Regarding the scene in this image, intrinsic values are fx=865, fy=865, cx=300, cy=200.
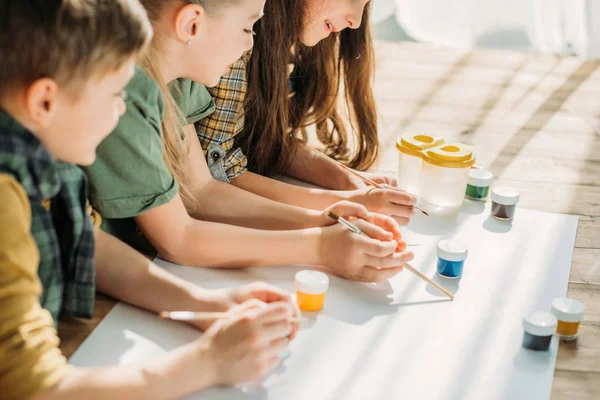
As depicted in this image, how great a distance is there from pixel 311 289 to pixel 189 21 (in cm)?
46

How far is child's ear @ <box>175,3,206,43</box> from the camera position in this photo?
4.34ft

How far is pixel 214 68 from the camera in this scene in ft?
4.63

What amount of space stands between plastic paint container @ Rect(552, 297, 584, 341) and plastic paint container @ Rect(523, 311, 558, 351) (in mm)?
39

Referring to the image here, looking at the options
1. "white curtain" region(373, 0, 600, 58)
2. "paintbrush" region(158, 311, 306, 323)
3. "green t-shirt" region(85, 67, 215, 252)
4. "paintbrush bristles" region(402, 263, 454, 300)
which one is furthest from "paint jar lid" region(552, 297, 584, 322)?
"white curtain" region(373, 0, 600, 58)

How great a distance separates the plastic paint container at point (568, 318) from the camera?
4.43ft

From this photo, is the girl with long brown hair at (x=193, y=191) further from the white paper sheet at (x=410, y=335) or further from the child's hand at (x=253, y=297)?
the child's hand at (x=253, y=297)

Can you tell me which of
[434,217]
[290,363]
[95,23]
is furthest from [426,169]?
[95,23]

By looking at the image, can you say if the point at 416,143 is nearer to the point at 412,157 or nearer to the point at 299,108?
the point at 412,157

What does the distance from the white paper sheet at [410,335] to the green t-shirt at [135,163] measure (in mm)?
→ 168

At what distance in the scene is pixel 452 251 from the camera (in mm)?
1487

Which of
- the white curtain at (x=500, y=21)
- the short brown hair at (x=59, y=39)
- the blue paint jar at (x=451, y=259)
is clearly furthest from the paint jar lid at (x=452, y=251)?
the white curtain at (x=500, y=21)

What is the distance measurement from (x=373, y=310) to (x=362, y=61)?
0.69 metres

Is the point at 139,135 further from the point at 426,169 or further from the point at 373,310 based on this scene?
the point at 426,169

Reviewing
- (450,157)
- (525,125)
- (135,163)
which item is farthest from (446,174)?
(135,163)
